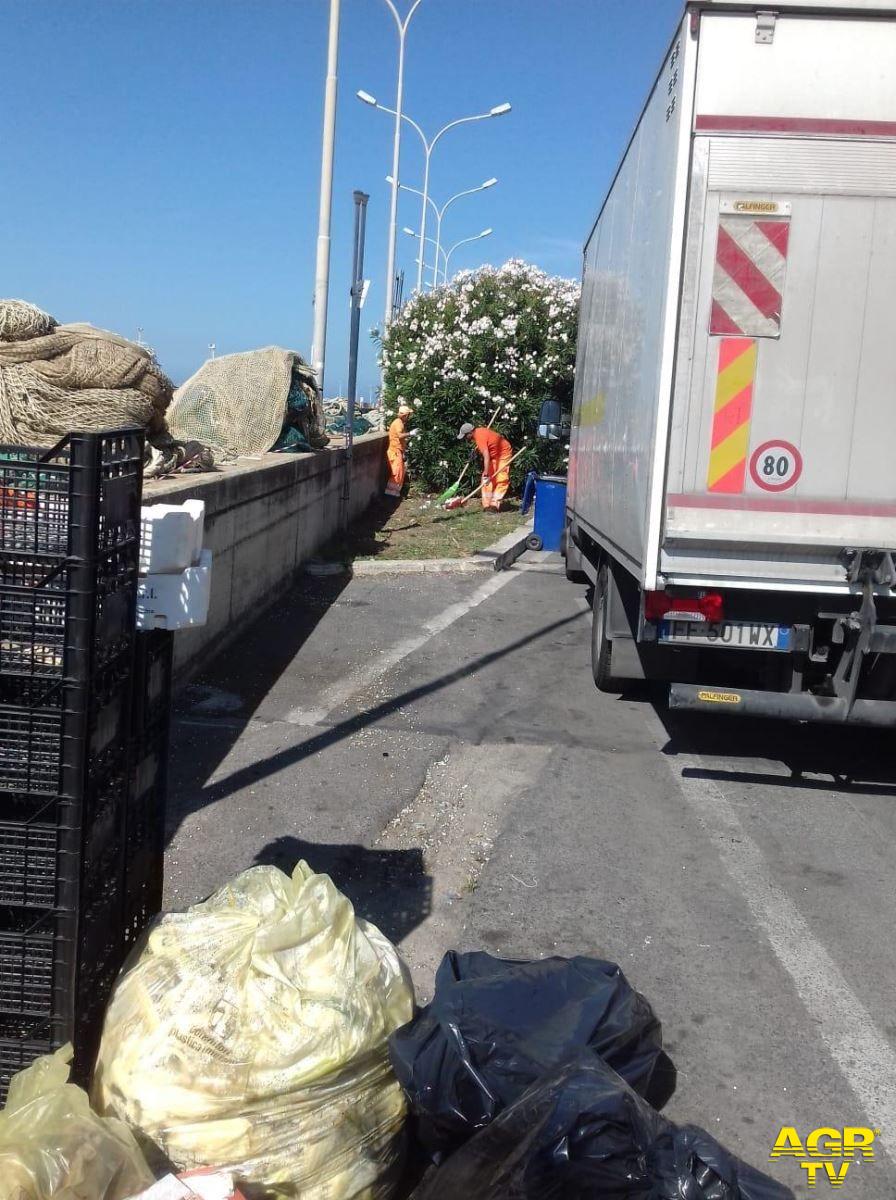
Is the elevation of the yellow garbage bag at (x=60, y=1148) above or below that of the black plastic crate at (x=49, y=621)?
below

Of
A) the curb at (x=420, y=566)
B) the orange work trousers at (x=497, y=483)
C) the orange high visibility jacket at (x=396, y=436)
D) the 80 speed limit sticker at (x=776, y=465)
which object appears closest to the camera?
the 80 speed limit sticker at (x=776, y=465)

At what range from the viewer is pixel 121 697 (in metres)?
2.67

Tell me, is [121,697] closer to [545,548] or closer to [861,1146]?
[861,1146]

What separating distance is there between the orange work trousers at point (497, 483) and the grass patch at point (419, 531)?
21 cm

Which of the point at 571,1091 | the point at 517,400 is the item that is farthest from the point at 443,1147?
the point at 517,400

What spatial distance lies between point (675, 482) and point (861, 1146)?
302 centimetres

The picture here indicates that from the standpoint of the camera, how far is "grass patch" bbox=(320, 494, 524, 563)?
44.3ft

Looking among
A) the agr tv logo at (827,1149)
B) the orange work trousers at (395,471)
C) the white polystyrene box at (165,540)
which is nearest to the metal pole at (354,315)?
the orange work trousers at (395,471)

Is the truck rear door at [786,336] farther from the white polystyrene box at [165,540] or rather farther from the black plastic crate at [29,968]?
the black plastic crate at [29,968]

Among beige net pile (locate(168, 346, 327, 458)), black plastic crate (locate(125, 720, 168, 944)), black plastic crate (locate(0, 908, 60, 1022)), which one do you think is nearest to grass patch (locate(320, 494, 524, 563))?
beige net pile (locate(168, 346, 327, 458))

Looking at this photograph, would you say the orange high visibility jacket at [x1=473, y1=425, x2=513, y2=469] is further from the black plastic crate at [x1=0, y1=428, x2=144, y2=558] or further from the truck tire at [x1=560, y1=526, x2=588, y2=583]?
the black plastic crate at [x1=0, y1=428, x2=144, y2=558]

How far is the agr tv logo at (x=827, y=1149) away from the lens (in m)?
2.89

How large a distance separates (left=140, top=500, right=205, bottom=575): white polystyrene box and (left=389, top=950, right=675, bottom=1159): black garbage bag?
4.11 ft

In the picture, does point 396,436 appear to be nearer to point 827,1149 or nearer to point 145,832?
point 145,832
